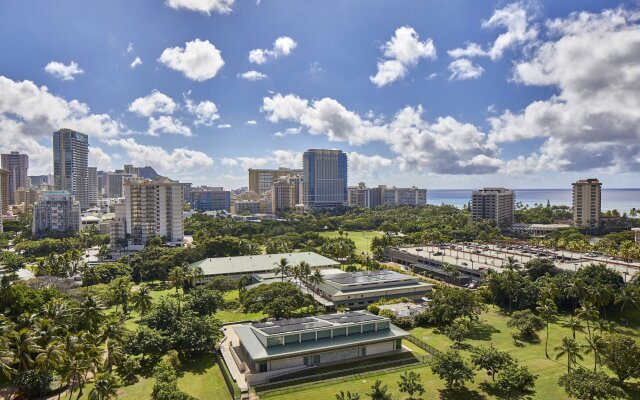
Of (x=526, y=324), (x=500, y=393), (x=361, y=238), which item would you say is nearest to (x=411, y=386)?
(x=500, y=393)

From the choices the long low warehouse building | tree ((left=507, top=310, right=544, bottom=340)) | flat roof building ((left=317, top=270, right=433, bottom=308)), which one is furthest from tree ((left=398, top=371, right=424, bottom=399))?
the long low warehouse building

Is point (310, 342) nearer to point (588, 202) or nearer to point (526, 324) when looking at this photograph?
point (526, 324)

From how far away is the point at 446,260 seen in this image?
8988cm

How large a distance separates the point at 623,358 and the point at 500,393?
35.3 ft

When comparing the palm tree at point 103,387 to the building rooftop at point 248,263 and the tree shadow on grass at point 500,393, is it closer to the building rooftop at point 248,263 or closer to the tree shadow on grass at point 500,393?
the tree shadow on grass at point 500,393

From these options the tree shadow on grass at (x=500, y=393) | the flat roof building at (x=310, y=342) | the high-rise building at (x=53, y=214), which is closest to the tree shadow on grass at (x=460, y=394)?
the tree shadow on grass at (x=500, y=393)

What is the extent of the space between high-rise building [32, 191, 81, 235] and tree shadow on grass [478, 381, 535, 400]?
151 meters

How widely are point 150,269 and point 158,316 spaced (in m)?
40.9

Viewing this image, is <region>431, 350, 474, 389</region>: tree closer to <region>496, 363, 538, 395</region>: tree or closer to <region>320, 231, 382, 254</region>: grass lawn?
<region>496, 363, 538, 395</region>: tree

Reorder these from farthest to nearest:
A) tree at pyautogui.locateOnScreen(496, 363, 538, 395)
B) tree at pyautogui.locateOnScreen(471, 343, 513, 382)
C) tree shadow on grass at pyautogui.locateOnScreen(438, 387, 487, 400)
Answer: tree at pyautogui.locateOnScreen(471, 343, 513, 382) → tree shadow on grass at pyautogui.locateOnScreen(438, 387, 487, 400) → tree at pyautogui.locateOnScreen(496, 363, 538, 395)

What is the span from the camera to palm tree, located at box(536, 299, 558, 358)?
160 ft

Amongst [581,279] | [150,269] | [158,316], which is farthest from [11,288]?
[581,279]

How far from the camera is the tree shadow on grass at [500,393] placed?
1436 inches

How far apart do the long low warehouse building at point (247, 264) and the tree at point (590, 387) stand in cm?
5516
